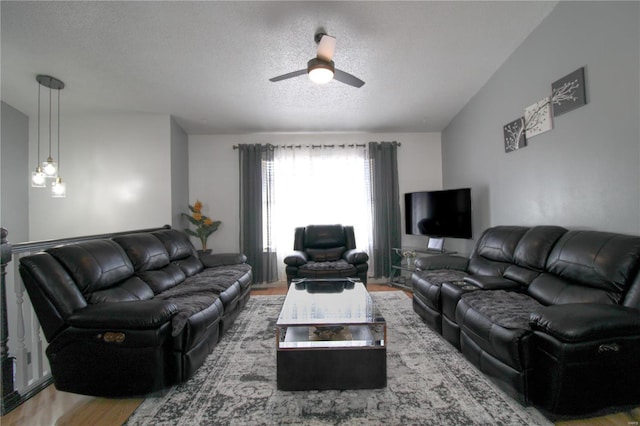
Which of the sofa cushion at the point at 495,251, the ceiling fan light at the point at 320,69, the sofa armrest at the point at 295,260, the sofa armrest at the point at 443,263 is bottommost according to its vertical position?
the sofa armrest at the point at 295,260

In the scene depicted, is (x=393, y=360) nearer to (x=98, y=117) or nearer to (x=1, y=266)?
(x=1, y=266)

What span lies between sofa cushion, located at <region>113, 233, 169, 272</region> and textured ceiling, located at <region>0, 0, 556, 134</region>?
181cm

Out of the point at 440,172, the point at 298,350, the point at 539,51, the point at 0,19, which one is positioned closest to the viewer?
the point at 298,350

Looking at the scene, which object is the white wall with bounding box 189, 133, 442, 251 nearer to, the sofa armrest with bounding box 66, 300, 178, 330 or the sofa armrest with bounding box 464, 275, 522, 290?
the sofa armrest with bounding box 464, 275, 522, 290

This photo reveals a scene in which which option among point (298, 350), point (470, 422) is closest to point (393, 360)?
point (470, 422)

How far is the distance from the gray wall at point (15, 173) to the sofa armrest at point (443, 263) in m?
5.40

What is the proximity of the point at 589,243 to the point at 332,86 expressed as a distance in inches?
113

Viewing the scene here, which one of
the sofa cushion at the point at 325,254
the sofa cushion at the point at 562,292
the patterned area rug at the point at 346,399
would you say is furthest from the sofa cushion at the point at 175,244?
the sofa cushion at the point at 562,292

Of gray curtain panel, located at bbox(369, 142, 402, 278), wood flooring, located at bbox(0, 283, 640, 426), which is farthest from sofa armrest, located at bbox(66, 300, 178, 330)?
gray curtain panel, located at bbox(369, 142, 402, 278)

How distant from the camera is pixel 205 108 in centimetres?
385

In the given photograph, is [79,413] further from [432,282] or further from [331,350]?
[432,282]

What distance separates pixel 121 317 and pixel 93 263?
2.17 feet

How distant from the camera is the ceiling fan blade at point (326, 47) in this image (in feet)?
6.82

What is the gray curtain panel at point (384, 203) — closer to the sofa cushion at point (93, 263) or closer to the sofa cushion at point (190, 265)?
the sofa cushion at point (190, 265)
